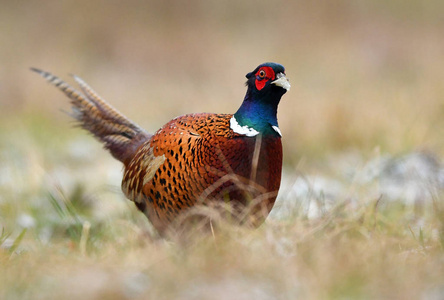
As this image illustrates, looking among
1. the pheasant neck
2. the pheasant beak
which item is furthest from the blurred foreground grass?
the pheasant beak

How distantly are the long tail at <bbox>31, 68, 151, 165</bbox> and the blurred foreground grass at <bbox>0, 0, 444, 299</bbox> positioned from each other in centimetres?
40

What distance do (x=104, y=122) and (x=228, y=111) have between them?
164 inches

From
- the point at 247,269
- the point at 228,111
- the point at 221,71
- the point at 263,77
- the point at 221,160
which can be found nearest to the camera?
the point at 247,269

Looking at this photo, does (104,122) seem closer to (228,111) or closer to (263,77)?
(263,77)

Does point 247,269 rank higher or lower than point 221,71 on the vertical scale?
lower

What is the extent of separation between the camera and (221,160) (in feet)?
12.0

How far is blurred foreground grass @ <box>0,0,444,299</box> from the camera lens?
2.60 meters

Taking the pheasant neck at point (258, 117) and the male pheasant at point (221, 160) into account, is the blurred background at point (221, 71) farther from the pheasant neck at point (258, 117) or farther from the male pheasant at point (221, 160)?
the pheasant neck at point (258, 117)

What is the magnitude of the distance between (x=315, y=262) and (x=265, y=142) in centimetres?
117

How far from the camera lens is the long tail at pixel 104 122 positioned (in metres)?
4.82

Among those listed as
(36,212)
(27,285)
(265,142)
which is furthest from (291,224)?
(36,212)

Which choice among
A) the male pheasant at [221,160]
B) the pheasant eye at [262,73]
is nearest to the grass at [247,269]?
the male pheasant at [221,160]

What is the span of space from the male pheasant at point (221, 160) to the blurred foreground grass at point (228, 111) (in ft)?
0.48

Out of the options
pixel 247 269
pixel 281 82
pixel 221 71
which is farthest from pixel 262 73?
pixel 221 71
